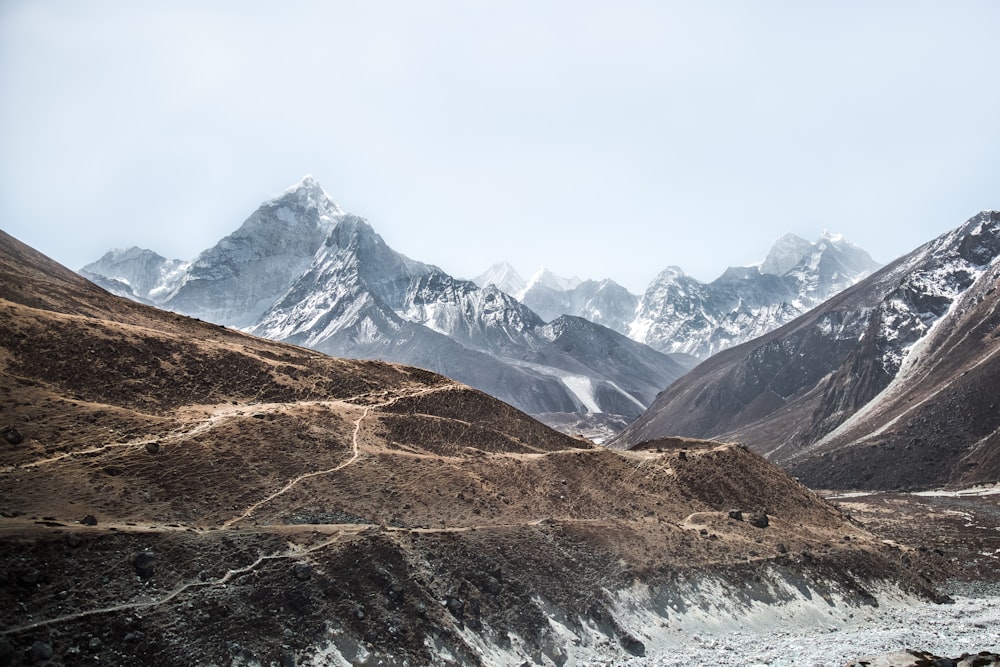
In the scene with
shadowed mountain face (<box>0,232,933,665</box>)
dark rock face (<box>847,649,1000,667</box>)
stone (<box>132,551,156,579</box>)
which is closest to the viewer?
shadowed mountain face (<box>0,232,933,665</box>)

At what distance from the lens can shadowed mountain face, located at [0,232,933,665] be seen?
40.5 m

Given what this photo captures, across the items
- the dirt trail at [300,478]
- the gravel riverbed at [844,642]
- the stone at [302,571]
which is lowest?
the gravel riverbed at [844,642]

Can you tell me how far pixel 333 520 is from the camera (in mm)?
54188

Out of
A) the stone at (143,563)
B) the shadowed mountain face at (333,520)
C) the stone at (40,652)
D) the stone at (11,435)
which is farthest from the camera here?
the stone at (11,435)

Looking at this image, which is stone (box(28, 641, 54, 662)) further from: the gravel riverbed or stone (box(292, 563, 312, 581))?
the gravel riverbed

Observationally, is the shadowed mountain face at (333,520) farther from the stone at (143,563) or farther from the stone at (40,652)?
the stone at (40,652)

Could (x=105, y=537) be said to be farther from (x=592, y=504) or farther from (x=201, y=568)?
(x=592, y=504)

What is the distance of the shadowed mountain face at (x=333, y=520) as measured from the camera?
1594 inches

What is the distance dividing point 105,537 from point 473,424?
39.9 m

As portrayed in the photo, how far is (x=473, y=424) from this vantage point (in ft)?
251

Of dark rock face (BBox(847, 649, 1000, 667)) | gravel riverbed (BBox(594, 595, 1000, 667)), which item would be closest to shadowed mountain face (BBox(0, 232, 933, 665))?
gravel riverbed (BBox(594, 595, 1000, 667))

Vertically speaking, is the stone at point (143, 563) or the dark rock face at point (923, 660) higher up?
the stone at point (143, 563)

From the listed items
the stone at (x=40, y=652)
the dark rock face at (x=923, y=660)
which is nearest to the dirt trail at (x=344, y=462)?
the stone at (x=40, y=652)

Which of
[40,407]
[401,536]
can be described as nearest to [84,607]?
[401,536]
